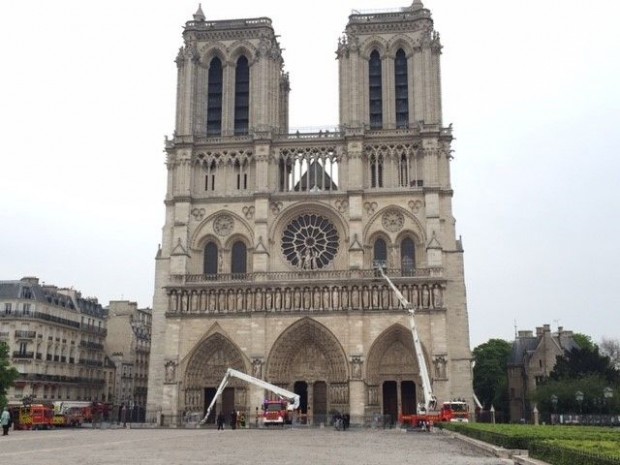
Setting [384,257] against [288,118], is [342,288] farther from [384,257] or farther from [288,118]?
[288,118]

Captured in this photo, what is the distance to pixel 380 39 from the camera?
4994cm

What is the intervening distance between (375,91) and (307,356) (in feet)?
59.0

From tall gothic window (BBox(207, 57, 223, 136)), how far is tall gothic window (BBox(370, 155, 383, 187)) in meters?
10.5

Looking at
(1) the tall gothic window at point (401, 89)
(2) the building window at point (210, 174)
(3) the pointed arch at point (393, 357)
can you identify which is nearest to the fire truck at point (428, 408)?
(3) the pointed arch at point (393, 357)

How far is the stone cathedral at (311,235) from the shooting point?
4462cm

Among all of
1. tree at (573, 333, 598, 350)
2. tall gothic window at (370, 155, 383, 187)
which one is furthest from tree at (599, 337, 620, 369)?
tall gothic window at (370, 155, 383, 187)

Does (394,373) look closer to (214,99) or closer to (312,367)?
(312,367)

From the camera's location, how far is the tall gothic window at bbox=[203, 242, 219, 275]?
4850 cm

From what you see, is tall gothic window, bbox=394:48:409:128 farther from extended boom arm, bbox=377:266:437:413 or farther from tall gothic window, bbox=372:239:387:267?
extended boom arm, bbox=377:266:437:413

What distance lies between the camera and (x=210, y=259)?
1919 inches

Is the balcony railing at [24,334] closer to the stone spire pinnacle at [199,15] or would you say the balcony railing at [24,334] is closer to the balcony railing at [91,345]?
the balcony railing at [91,345]

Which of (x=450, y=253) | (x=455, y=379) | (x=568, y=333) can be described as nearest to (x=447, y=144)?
(x=450, y=253)

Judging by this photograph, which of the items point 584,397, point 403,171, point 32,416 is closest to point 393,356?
point 584,397

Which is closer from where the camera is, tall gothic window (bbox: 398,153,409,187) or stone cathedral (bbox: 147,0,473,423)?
stone cathedral (bbox: 147,0,473,423)
